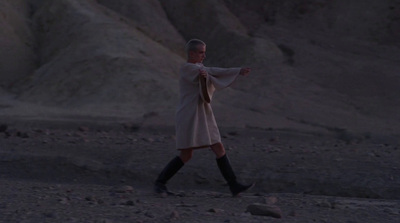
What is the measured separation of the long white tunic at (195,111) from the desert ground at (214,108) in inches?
20.4

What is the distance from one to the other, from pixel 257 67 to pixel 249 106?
553 centimetres

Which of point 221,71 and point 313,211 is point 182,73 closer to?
point 221,71

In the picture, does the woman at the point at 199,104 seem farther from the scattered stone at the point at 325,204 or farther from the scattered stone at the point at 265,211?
the scattered stone at the point at 265,211

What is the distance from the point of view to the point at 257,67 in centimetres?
2388

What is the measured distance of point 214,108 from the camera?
56.3 ft

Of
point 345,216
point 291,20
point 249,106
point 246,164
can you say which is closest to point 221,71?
point 345,216

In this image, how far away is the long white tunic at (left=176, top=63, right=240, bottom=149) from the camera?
6770 millimetres

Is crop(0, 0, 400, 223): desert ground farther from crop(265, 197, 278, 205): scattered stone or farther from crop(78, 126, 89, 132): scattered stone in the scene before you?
crop(78, 126, 89, 132): scattered stone

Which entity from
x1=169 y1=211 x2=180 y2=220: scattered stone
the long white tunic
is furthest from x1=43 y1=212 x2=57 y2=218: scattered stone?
the long white tunic

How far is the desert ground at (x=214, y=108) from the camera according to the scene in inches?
268

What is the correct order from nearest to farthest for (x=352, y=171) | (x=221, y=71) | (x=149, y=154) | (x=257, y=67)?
(x=221, y=71), (x=352, y=171), (x=149, y=154), (x=257, y=67)

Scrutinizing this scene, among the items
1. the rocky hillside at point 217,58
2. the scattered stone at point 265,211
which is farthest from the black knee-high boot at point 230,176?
the rocky hillside at point 217,58

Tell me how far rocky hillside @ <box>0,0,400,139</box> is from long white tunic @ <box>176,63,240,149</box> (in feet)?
28.1

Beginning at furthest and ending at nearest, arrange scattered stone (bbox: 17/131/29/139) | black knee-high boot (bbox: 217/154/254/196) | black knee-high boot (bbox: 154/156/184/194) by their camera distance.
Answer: scattered stone (bbox: 17/131/29/139) < black knee-high boot (bbox: 154/156/184/194) < black knee-high boot (bbox: 217/154/254/196)
